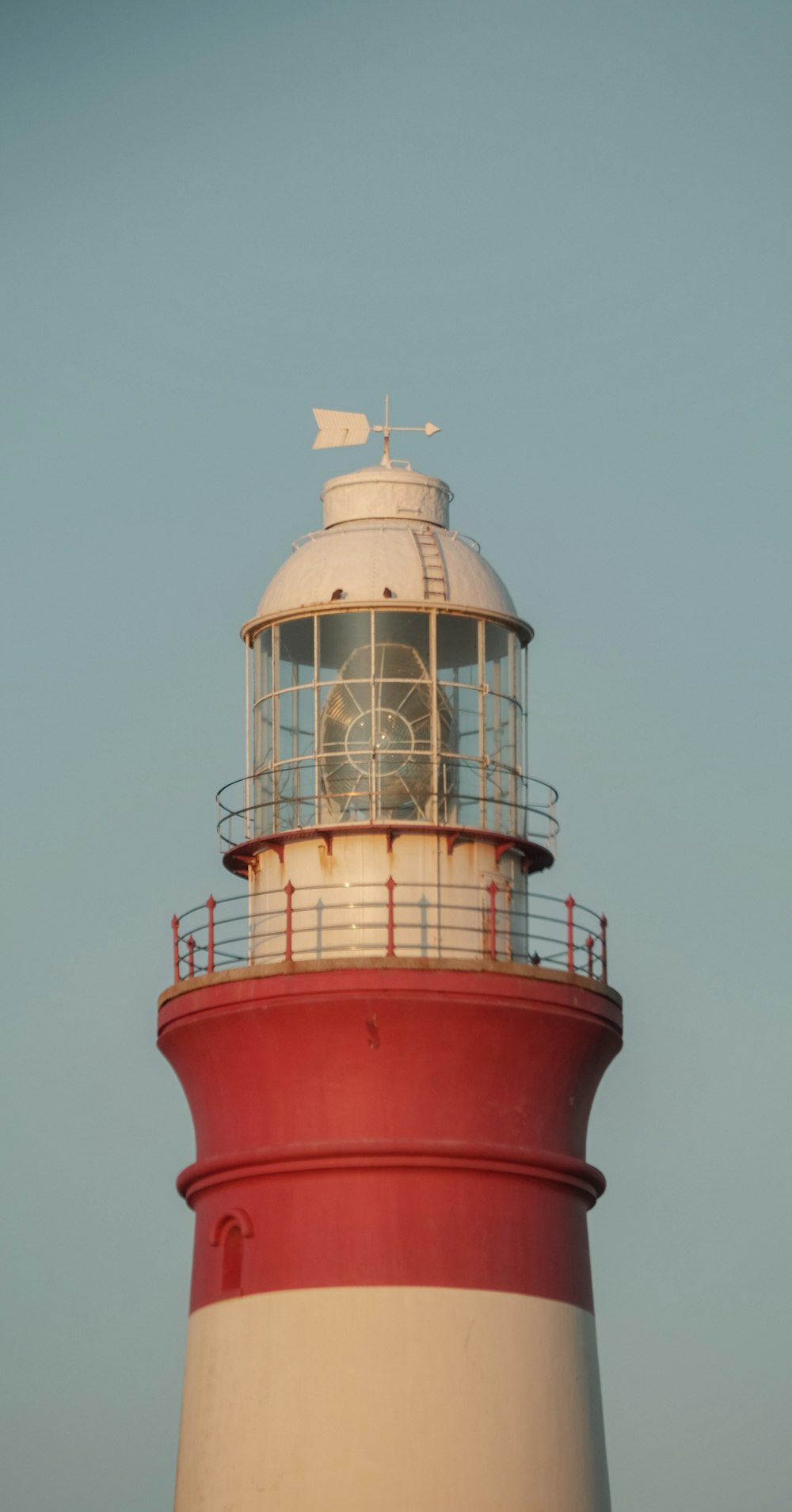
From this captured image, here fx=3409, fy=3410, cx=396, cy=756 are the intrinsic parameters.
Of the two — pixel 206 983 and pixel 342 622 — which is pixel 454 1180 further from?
pixel 342 622

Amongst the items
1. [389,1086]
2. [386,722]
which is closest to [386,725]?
[386,722]

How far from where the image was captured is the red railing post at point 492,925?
27547mm

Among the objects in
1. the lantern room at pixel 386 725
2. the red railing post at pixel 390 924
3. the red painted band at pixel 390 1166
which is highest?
the lantern room at pixel 386 725

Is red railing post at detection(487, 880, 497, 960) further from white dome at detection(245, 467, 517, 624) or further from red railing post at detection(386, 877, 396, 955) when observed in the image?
white dome at detection(245, 467, 517, 624)

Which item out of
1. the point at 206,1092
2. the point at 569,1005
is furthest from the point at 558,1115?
the point at 206,1092

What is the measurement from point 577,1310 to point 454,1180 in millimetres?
1630

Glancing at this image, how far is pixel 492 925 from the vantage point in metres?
27.7

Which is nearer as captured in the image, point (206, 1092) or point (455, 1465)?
point (455, 1465)

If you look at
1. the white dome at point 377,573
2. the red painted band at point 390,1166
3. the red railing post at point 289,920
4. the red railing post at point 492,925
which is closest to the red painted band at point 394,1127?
the red painted band at point 390,1166

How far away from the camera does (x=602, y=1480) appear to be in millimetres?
27766

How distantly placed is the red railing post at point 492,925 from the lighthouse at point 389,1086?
0.12ft

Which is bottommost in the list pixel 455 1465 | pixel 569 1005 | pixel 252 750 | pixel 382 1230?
pixel 455 1465

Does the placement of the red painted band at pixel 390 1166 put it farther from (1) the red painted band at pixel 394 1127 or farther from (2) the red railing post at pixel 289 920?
(2) the red railing post at pixel 289 920

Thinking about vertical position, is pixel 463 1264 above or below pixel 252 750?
below
